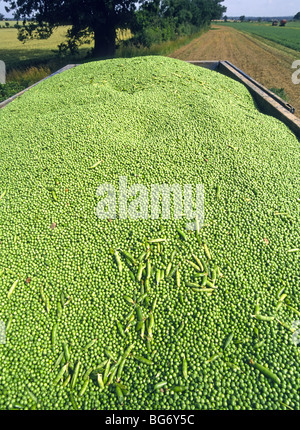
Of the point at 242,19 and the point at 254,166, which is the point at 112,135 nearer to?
the point at 254,166

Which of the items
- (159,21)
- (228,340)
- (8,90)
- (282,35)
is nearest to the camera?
(228,340)

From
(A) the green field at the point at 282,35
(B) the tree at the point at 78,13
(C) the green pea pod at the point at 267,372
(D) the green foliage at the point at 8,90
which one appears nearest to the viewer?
(C) the green pea pod at the point at 267,372

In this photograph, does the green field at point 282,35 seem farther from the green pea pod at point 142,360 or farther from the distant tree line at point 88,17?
the green pea pod at point 142,360

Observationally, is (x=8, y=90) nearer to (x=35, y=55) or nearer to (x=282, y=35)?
(x=35, y=55)

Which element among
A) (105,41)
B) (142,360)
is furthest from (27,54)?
(142,360)

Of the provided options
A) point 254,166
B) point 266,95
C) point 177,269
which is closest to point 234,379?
point 177,269

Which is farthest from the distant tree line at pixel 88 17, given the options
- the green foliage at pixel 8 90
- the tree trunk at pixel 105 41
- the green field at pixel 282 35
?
the green field at pixel 282 35
